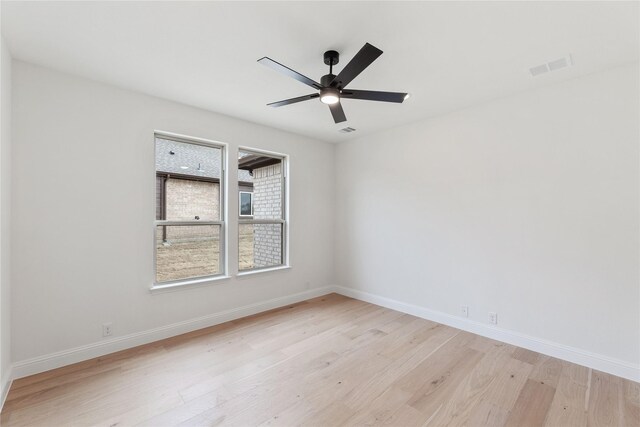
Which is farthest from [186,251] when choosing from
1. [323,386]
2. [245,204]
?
[323,386]

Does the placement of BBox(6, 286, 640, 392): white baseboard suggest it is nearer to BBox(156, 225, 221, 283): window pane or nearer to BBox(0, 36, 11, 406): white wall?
BBox(0, 36, 11, 406): white wall

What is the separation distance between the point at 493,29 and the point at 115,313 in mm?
4177

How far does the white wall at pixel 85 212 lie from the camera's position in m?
2.48

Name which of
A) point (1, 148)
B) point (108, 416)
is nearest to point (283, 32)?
point (1, 148)

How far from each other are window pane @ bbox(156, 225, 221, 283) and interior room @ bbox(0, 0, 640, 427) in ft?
0.09

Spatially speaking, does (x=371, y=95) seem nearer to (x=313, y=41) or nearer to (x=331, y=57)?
(x=331, y=57)

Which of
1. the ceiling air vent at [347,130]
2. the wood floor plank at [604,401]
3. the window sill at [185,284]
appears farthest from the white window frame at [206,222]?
the wood floor plank at [604,401]

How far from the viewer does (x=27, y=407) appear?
2.07 m

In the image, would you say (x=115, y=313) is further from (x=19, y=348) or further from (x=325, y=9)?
(x=325, y=9)

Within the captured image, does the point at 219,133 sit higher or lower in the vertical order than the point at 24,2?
lower

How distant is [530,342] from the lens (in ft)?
9.75

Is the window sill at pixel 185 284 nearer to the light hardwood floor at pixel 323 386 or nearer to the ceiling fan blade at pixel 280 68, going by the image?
the light hardwood floor at pixel 323 386

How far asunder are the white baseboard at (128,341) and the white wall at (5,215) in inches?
6.2

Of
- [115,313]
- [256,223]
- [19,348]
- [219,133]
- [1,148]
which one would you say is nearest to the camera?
[1,148]
